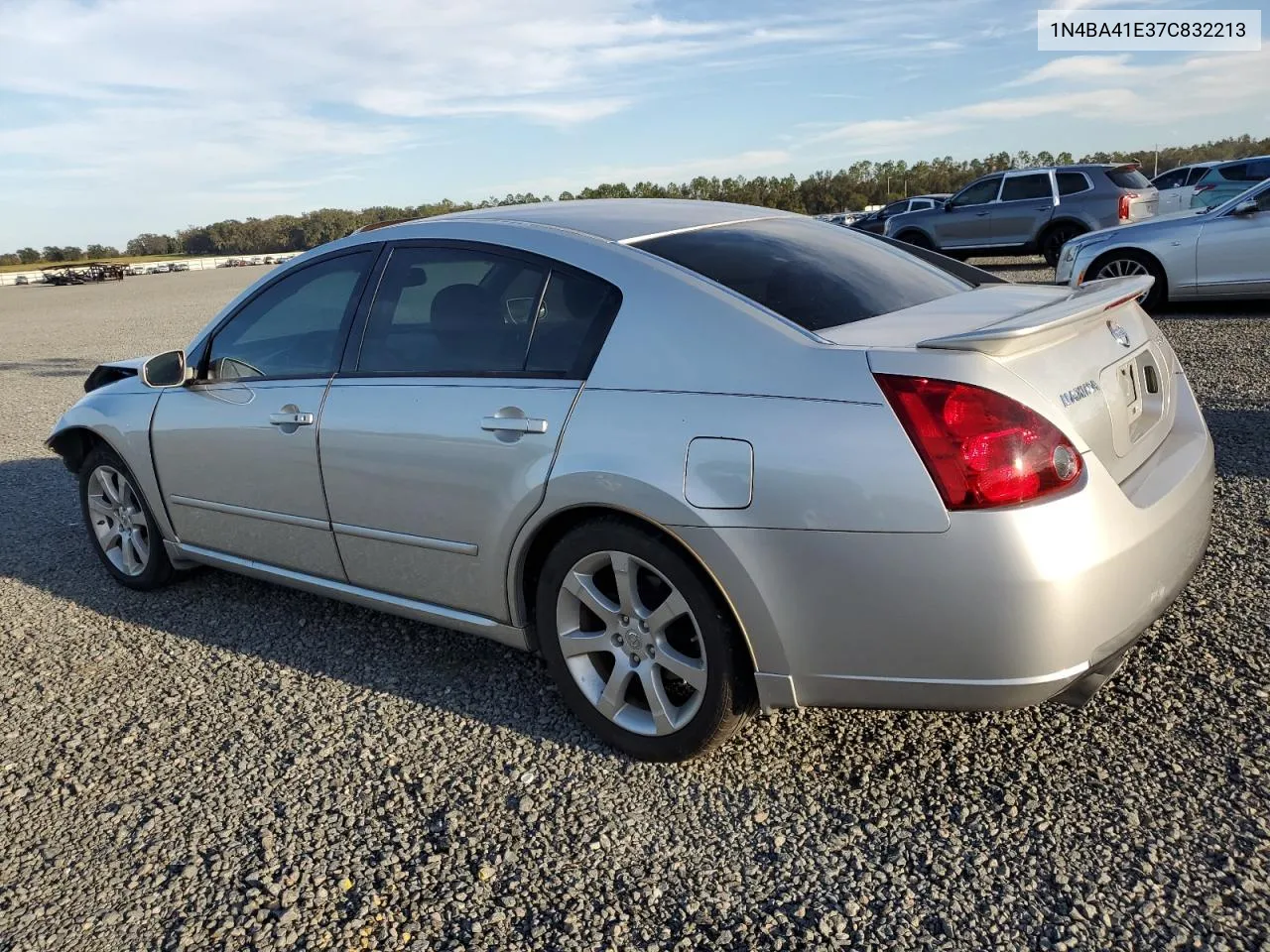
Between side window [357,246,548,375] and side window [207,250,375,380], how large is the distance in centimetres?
17

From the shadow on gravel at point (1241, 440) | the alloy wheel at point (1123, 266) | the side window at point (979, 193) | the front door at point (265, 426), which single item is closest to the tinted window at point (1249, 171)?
the side window at point (979, 193)

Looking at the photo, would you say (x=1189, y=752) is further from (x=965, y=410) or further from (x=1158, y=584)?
(x=965, y=410)

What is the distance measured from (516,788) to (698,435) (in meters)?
1.15

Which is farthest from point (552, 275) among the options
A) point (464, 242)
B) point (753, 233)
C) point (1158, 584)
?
point (1158, 584)

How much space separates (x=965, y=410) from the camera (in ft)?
7.77

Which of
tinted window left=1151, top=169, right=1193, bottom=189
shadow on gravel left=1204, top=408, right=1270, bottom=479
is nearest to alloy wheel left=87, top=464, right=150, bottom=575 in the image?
shadow on gravel left=1204, top=408, right=1270, bottom=479

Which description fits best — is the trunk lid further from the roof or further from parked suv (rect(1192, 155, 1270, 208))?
parked suv (rect(1192, 155, 1270, 208))

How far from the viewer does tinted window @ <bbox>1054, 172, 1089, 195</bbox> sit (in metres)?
17.0

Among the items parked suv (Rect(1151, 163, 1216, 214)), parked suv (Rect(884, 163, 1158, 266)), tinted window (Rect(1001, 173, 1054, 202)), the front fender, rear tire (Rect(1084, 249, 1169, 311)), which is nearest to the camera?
the front fender

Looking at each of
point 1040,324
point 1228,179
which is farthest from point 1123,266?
point 1228,179

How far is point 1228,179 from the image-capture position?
20.5m

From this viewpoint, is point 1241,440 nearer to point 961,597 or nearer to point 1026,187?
point 961,597

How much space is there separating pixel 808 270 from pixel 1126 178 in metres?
16.5

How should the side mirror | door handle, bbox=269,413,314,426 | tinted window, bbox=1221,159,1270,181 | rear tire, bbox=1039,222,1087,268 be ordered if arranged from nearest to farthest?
1. door handle, bbox=269,413,314,426
2. the side mirror
3. rear tire, bbox=1039,222,1087,268
4. tinted window, bbox=1221,159,1270,181
